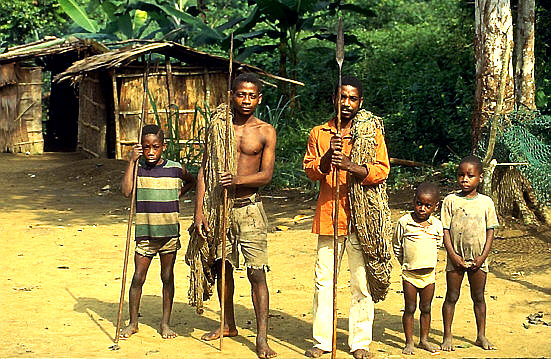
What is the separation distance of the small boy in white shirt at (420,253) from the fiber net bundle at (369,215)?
0.20m

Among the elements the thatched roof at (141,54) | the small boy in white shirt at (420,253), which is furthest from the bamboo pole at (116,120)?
the small boy in white shirt at (420,253)

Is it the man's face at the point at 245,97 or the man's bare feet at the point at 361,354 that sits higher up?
the man's face at the point at 245,97

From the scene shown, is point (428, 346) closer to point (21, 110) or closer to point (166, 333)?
point (166, 333)

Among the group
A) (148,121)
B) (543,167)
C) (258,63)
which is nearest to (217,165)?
(543,167)

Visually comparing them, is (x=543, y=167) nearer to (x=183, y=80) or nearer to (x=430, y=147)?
(x=430, y=147)

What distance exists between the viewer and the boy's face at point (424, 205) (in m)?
4.88

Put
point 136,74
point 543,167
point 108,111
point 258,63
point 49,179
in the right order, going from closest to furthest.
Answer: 1. point 543,167
2. point 49,179
3. point 136,74
4. point 108,111
5. point 258,63

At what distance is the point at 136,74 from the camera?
49.3 ft

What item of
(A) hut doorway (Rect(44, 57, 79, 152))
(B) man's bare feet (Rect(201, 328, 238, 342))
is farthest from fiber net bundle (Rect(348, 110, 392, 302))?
(A) hut doorway (Rect(44, 57, 79, 152))

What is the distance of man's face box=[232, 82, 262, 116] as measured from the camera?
4.91m

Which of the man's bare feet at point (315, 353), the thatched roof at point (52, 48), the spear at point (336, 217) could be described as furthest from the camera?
the thatched roof at point (52, 48)

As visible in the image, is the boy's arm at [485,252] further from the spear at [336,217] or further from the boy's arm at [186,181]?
the boy's arm at [186,181]

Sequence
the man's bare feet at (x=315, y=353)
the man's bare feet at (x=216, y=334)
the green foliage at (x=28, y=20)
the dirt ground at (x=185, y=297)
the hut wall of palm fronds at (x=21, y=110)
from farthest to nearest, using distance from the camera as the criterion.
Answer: the green foliage at (x=28, y=20)
the hut wall of palm fronds at (x=21, y=110)
the man's bare feet at (x=216, y=334)
the dirt ground at (x=185, y=297)
the man's bare feet at (x=315, y=353)

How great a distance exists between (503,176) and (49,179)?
7899 millimetres
